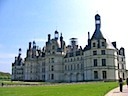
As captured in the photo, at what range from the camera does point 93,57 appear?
62844 millimetres

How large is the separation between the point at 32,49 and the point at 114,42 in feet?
115

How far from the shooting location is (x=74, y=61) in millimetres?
76688

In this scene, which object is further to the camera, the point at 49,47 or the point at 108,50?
the point at 49,47

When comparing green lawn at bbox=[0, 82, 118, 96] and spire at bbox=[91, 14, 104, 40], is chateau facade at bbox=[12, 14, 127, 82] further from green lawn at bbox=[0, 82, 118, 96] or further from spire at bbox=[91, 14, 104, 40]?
green lawn at bbox=[0, 82, 118, 96]

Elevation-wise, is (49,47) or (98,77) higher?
(49,47)

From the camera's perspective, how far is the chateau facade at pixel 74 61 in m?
62.3

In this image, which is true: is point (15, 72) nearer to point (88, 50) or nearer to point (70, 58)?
point (70, 58)

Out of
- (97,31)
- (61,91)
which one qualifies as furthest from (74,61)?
(61,91)

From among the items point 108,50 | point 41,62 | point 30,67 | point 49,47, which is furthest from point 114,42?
point 30,67

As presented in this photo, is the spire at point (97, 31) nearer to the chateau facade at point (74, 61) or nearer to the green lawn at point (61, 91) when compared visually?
the chateau facade at point (74, 61)

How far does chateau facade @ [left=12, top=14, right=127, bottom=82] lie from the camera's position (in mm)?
62281

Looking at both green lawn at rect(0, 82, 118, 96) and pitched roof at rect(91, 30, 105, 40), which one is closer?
green lawn at rect(0, 82, 118, 96)

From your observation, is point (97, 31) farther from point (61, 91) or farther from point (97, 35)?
point (61, 91)

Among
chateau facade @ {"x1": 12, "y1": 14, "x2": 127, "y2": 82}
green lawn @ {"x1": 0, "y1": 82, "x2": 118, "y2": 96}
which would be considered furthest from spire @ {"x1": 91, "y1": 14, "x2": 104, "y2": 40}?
green lawn @ {"x1": 0, "y1": 82, "x2": 118, "y2": 96}
